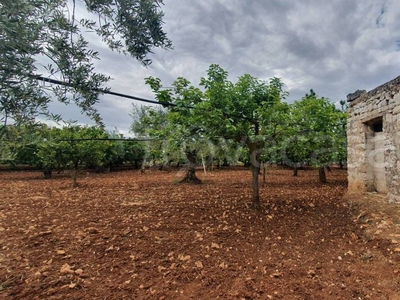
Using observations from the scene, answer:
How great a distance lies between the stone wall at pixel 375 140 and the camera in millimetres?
5387

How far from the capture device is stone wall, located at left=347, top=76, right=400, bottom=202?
539 cm

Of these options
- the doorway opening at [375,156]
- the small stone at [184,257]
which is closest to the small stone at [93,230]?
the small stone at [184,257]

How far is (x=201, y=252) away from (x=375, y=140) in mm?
5822

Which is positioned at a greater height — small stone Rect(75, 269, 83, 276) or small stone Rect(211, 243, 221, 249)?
small stone Rect(211, 243, 221, 249)

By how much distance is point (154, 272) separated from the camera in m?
3.15

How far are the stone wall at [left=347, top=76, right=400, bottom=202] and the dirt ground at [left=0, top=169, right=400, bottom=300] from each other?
54cm

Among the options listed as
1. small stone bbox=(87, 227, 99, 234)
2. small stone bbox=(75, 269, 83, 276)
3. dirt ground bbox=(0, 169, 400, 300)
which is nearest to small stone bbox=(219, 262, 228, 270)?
dirt ground bbox=(0, 169, 400, 300)

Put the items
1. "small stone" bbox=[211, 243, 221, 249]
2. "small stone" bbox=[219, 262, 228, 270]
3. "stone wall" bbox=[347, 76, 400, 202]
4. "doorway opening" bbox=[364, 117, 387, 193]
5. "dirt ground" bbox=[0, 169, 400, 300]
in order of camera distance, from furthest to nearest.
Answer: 1. "doorway opening" bbox=[364, 117, 387, 193]
2. "stone wall" bbox=[347, 76, 400, 202]
3. "small stone" bbox=[211, 243, 221, 249]
4. "small stone" bbox=[219, 262, 228, 270]
5. "dirt ground" bbox=[0, 169, 400, 300]

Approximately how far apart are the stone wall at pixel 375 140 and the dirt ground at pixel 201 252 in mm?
542

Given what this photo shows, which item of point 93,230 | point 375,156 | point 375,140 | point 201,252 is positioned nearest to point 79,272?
point 93,230

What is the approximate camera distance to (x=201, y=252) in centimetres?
372

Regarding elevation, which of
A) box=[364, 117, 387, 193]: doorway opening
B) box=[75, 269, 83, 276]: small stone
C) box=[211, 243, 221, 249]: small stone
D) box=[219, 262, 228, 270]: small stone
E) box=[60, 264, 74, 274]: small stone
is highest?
box=[364, 117, 387, 193]: doorway opening

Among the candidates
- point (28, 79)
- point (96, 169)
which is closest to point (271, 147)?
point (28, 79)

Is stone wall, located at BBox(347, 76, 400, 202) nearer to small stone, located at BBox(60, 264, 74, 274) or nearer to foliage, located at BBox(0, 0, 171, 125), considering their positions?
foliage, located at BBox(0, 0, 171, 125)
